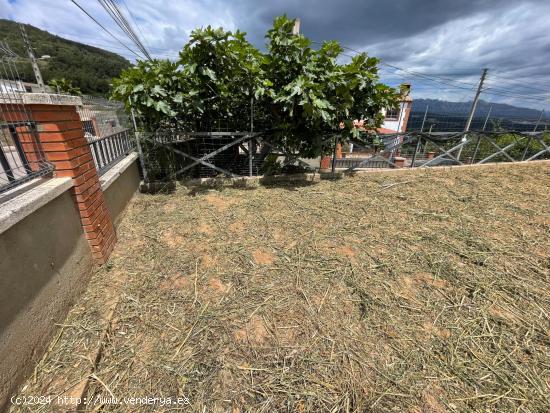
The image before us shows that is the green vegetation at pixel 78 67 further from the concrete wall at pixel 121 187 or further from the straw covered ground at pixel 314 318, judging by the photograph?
the straw covered ground at pixel 314 318

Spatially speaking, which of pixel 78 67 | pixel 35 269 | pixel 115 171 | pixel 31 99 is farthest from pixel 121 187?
pixel 78 67

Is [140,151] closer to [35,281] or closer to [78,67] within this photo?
[35,281]

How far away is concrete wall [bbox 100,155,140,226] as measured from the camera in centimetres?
319

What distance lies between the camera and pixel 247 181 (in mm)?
5570

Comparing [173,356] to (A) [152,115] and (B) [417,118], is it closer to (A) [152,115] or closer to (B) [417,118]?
(A) [152,115]

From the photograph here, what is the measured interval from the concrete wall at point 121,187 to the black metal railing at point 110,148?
0.42ft

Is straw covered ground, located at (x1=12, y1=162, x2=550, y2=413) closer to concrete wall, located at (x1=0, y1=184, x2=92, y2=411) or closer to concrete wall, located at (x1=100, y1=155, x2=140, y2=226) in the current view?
concrete wall, located at (x1=0, y1=184, x2=92, y2=411)

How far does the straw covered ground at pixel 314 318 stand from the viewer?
1502 mm

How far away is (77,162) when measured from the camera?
2.14 meters

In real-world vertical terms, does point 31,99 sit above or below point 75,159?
above

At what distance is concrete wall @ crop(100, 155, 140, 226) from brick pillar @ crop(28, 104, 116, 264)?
1.83ft

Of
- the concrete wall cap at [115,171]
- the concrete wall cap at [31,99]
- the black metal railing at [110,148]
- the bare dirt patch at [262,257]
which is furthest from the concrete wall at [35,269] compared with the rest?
the bare dirt patch at [262,257]

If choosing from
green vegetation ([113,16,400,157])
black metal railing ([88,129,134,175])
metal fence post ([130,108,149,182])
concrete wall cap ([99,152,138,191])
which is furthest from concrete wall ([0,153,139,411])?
metal fence post ([130,108,149,182])

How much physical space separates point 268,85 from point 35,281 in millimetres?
4218
